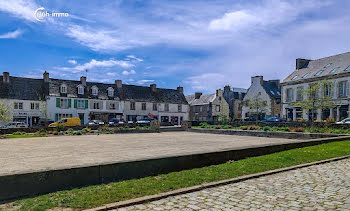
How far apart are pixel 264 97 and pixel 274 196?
170 feet

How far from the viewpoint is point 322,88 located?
A: 38188 millimetres

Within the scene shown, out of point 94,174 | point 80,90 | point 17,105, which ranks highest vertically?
point 80,90

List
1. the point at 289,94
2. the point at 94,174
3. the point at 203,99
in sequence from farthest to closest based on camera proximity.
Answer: the point at 203,99 < the point at 289,94 < the point at 94,174

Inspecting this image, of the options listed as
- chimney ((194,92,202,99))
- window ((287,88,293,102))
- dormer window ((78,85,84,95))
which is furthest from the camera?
chimney ((194,92,202,99))

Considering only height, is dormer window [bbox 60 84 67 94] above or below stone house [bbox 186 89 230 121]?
above

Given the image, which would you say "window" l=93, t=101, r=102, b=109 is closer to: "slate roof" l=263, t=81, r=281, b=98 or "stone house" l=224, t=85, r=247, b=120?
"slate roof" l=263, t=81, r=281, b=98

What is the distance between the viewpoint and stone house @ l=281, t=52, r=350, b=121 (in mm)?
37406

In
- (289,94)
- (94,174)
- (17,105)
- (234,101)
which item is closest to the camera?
(94,174)

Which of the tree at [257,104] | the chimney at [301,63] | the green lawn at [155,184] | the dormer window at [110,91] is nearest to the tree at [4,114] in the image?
the dormer window at [110,91]

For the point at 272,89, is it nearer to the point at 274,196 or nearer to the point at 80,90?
the point at 80,90

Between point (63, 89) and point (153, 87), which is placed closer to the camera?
point (63, 89)

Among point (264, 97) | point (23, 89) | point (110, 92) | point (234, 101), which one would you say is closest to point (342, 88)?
point (264, 97)

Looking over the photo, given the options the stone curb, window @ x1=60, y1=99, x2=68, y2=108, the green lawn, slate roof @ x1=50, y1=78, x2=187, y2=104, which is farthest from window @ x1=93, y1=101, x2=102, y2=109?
the stone curb

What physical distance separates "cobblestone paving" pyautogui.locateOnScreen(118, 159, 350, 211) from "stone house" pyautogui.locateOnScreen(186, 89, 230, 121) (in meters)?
52.7
